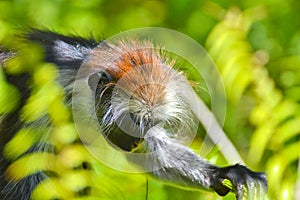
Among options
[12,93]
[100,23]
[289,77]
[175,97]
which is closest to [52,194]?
[12,93]

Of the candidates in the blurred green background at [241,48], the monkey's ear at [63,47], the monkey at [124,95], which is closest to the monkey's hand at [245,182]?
the monkey at [124,95]

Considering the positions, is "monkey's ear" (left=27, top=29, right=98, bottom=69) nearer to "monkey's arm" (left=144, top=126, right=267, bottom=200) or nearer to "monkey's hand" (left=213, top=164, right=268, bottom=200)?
"monkey's arm" (left=144, top=126, right=267, bottom=200)

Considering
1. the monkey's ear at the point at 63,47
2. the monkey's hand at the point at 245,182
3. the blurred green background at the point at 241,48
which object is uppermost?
the blurred green background at the point at 241,48

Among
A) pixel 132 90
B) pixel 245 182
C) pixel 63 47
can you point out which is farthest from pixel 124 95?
pixel 245 182

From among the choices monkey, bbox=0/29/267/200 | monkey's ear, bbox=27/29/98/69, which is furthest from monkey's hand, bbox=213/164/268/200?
monkey's ear, bbox=27/29/98/69

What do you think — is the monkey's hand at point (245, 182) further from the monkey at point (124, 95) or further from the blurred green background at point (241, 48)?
the blurred green background at point (241, 48)

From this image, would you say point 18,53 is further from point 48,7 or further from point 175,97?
point 175,97

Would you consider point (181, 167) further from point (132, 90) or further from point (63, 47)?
point (63, 47)
